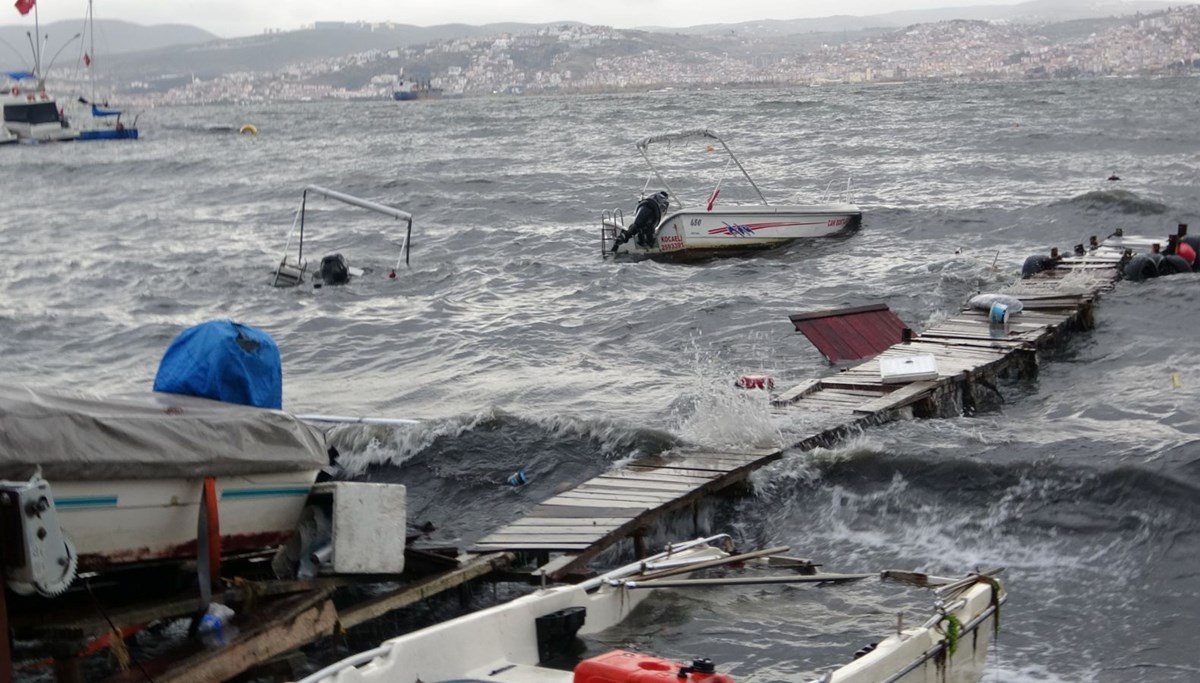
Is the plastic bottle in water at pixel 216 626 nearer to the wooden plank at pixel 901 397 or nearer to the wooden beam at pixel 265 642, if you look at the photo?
the wooden beam at pixel 265 642

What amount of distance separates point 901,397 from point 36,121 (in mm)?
92535

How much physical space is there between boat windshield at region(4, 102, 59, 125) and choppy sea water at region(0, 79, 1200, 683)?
46644mm

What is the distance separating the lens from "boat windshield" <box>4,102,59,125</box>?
94312mm

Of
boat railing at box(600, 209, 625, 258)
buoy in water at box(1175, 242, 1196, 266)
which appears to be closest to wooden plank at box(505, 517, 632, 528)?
buoy in water at box(1175, 242, 1196, 266)

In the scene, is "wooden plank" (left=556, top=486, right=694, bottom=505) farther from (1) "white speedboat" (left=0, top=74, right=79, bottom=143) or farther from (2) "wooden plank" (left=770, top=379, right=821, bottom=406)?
(1) "white speedboat" (left=0, top=74, right=79, bottom=143)

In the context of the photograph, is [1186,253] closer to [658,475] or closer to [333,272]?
[658,475]

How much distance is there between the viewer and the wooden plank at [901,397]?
1364cm

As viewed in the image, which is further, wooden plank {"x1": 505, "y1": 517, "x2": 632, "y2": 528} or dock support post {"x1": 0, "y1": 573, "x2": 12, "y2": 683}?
wooden plank {"x1": 505, "y1": 517, "x2": 632, "y2": 528}

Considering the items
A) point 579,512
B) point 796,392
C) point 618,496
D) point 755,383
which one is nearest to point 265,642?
point 579,512

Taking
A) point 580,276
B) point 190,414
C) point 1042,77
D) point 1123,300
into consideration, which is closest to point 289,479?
point 190,414

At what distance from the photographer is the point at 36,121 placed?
94.3 m

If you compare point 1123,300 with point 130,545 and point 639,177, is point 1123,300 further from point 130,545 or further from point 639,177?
point 639,177

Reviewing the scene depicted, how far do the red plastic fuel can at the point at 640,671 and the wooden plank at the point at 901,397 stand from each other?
7.68m

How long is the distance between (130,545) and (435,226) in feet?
96.0
